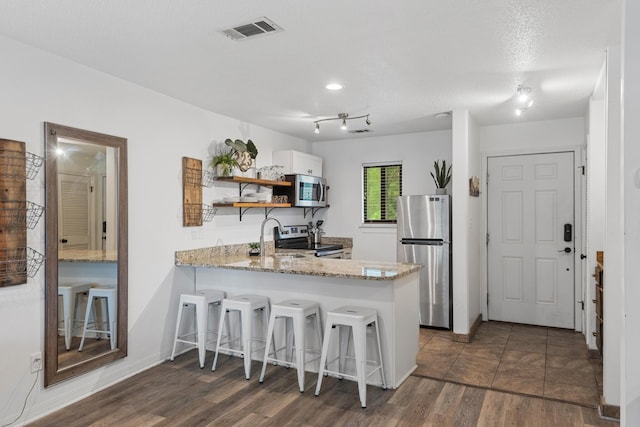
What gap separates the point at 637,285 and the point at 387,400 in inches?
76.9

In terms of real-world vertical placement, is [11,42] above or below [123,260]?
above

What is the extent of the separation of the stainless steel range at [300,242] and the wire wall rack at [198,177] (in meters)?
1.39

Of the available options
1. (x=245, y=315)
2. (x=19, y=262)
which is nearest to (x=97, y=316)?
(x=19, y=262)

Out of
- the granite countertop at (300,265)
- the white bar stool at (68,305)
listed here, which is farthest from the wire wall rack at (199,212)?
the white bar stool at (68,305)

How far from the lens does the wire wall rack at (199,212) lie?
13.6 ft

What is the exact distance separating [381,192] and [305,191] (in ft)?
3.61

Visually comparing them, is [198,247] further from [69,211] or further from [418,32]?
[418,32]

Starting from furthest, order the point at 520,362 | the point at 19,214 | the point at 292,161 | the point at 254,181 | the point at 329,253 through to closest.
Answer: the point at 329,253 → the point at 292,161 → the point at 254,181 → the point at 520,362 → the point at 19,214

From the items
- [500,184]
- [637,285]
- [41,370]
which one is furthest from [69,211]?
[500,184]

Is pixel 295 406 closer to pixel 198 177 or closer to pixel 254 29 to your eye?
pixel 198 177

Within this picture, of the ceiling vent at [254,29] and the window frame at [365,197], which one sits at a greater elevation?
the ceiling vent at [254,29]

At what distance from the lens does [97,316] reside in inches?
131

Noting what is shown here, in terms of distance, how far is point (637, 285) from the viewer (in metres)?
1.59

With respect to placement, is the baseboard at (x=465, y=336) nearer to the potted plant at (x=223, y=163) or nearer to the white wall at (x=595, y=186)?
the white wall at (x=595, y=186)
